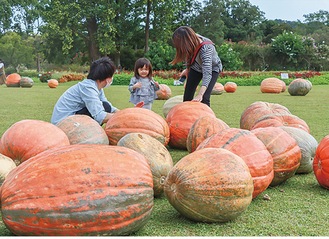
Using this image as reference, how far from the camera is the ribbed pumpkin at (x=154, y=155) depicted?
334 centimetres

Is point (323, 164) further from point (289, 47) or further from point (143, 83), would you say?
point (289, 47)

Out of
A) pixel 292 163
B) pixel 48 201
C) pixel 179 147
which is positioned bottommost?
pixel 179 147

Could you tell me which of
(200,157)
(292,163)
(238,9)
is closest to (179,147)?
(292,163)

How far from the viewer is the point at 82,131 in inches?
175

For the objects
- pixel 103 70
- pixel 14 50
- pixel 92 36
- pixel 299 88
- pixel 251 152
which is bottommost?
pixel 14 50

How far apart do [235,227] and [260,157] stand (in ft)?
2.68

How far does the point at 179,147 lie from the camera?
5.65 m

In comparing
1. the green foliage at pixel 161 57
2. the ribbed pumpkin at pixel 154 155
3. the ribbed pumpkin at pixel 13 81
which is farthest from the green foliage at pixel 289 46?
the ribbed pumpkin at pixel 154 155

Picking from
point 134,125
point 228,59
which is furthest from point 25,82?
point 134,125

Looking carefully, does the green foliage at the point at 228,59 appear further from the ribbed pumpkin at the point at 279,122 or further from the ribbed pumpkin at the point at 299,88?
the ribbed pumpkin at the point at 279,122

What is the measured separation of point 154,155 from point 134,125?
154 centimetres

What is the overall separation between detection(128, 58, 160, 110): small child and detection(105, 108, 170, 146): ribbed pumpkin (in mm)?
3175

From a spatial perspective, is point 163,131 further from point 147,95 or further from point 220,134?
point 147,95

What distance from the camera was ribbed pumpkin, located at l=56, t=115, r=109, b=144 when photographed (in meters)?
4.40
